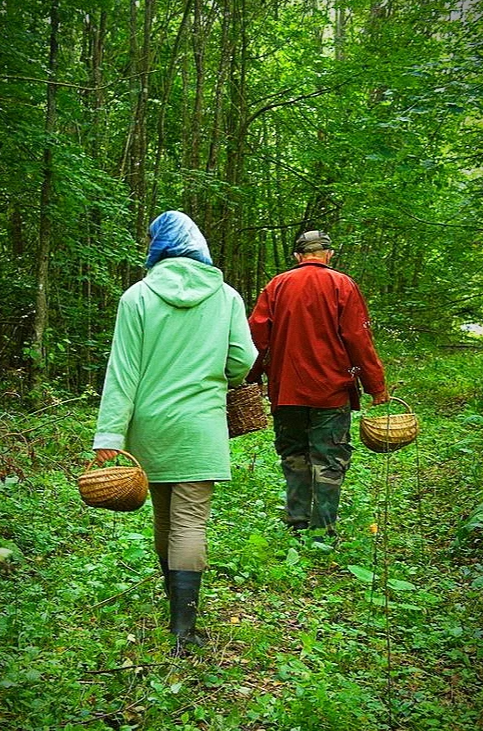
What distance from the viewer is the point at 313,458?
5.79 meters

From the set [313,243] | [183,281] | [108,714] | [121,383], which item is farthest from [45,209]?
[108,714]

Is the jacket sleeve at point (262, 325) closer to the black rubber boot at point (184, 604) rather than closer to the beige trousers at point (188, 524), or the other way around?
the beige trousers at point (188, 524)

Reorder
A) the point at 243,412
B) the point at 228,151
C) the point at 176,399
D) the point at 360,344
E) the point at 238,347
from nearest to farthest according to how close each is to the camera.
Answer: the point at 176,399, the point at 238,347, the point at 243,412, the point at 360,344, the point at 228,151

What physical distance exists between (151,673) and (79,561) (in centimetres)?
154

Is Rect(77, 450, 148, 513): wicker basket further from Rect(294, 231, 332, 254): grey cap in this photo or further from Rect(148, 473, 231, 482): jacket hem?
Rect(294, 231, 332, 254): grey cap

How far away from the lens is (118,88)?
13.0m

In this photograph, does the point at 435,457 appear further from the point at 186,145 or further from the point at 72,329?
the point at 186,145

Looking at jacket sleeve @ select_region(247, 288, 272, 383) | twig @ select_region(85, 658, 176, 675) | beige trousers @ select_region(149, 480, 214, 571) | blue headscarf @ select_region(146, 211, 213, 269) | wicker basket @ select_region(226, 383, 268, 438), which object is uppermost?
blue headscarf @ select_region(146, 211, 213, 269)

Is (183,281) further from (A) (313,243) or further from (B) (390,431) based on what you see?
(A) (313,243)

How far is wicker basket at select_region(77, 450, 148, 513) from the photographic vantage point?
142 inches

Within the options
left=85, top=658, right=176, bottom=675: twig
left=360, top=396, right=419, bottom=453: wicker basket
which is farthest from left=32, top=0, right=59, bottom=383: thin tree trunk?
left=85, top=658, right=176, bottom=675: twig

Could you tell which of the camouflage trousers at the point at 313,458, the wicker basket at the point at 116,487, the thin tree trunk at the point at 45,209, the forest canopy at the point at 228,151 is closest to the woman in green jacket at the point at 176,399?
the wicker basket at the point at 116,487

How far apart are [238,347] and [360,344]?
69.7 inches

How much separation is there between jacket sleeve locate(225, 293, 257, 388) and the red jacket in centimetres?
162
